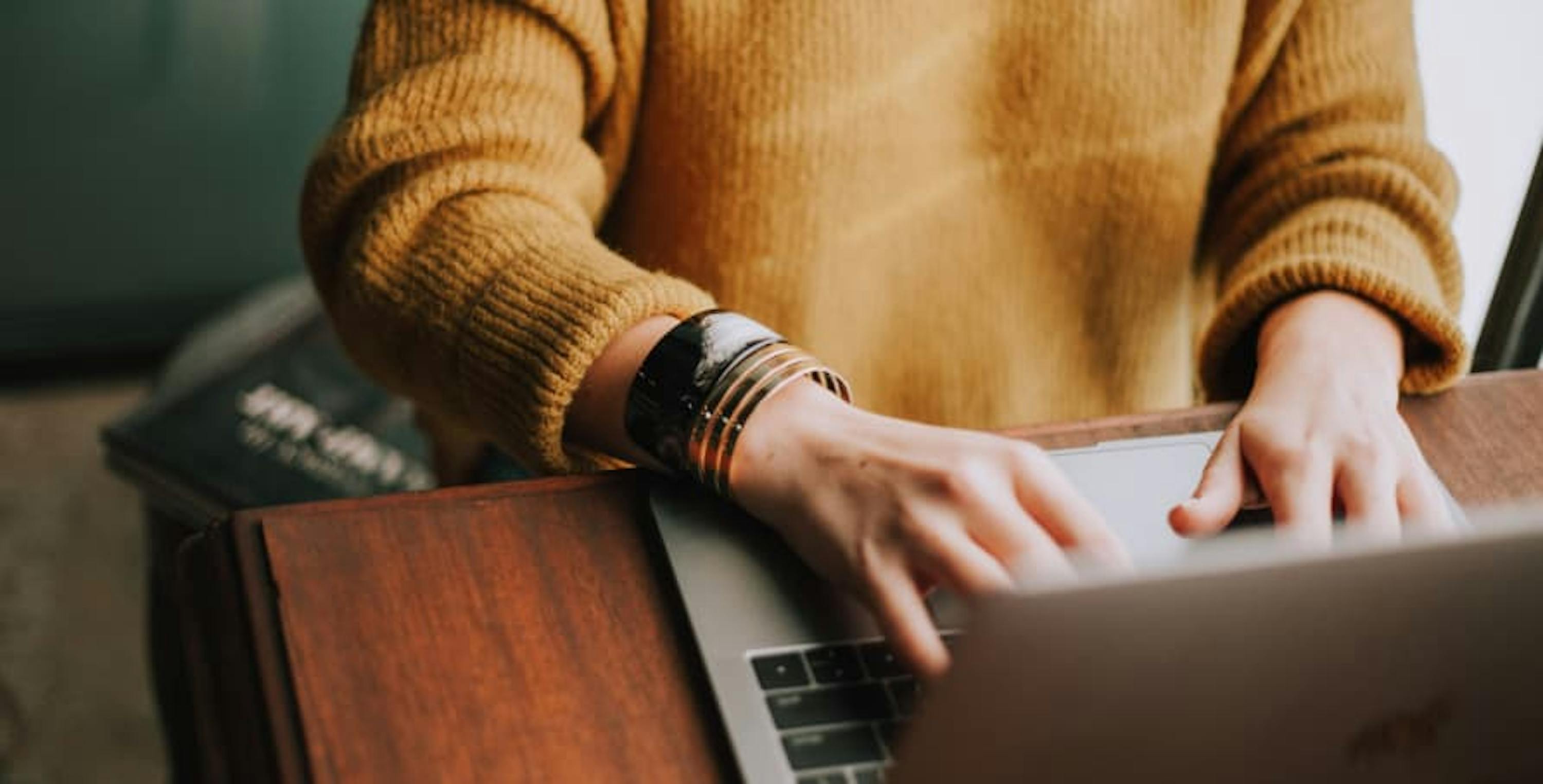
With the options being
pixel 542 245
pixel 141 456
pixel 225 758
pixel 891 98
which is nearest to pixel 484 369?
pixel 542 245

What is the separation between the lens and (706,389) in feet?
1.86

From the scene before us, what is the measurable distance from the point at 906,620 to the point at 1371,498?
0.21m

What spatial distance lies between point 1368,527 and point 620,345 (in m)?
0.32

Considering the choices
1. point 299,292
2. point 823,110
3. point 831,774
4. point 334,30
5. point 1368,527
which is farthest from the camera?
point 334,30

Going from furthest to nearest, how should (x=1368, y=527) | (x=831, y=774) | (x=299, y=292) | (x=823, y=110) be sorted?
1. (x=299, y=292)
2. (x=823, y=110)
3. (x=1368, y=527)
4. (x=831, y=774)

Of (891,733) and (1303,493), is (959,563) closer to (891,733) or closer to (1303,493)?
(891,733)

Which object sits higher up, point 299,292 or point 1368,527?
point 1368,527

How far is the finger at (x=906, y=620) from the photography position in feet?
1.60

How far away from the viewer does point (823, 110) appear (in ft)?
2.51

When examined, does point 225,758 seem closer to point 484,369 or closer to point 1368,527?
point 484,369

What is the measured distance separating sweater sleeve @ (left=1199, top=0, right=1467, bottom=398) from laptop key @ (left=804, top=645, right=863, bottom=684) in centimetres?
33

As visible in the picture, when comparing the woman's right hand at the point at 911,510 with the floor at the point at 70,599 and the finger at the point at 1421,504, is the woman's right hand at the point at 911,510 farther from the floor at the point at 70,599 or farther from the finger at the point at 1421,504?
the floor at the point at 70,599

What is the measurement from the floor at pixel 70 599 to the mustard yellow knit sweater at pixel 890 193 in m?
0.92

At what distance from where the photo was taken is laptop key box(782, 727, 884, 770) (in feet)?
1.52
